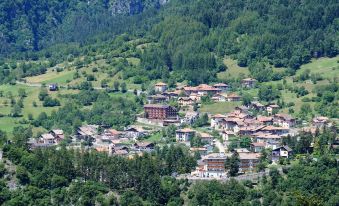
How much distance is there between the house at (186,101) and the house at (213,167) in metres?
33.5

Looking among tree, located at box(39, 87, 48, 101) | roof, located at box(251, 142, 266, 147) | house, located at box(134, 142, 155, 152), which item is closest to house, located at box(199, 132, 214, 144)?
roof, located at box(251, 142, 266, 147)

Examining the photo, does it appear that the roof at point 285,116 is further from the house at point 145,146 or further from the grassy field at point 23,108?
the grassy field at point 23,108

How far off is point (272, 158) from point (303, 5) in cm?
6722

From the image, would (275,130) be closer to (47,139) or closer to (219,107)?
(219,107)

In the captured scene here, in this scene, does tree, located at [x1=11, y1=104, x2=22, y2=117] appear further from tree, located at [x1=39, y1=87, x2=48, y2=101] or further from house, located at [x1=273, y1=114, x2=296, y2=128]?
house, located at [x1=273, y1=114, x2=296, y2=128]

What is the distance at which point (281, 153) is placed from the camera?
112375 mm

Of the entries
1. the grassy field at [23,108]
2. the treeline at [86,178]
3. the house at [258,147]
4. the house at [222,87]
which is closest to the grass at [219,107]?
the house at [222,87]

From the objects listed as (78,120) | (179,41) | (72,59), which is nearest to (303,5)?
(179,41)

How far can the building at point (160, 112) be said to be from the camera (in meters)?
138

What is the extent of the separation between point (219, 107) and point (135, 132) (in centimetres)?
1501

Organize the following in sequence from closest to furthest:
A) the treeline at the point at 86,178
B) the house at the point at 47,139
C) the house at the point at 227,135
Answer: the treeline at the point at 86,178 → the house at the point at 227,135 → the house at the point at 47,139

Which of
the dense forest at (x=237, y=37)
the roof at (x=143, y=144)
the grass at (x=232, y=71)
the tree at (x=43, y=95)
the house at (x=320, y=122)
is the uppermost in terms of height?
the dense forest at (x=237, y=37)

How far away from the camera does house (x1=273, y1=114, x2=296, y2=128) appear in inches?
5059

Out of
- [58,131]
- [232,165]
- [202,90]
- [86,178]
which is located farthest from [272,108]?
[86,178]
